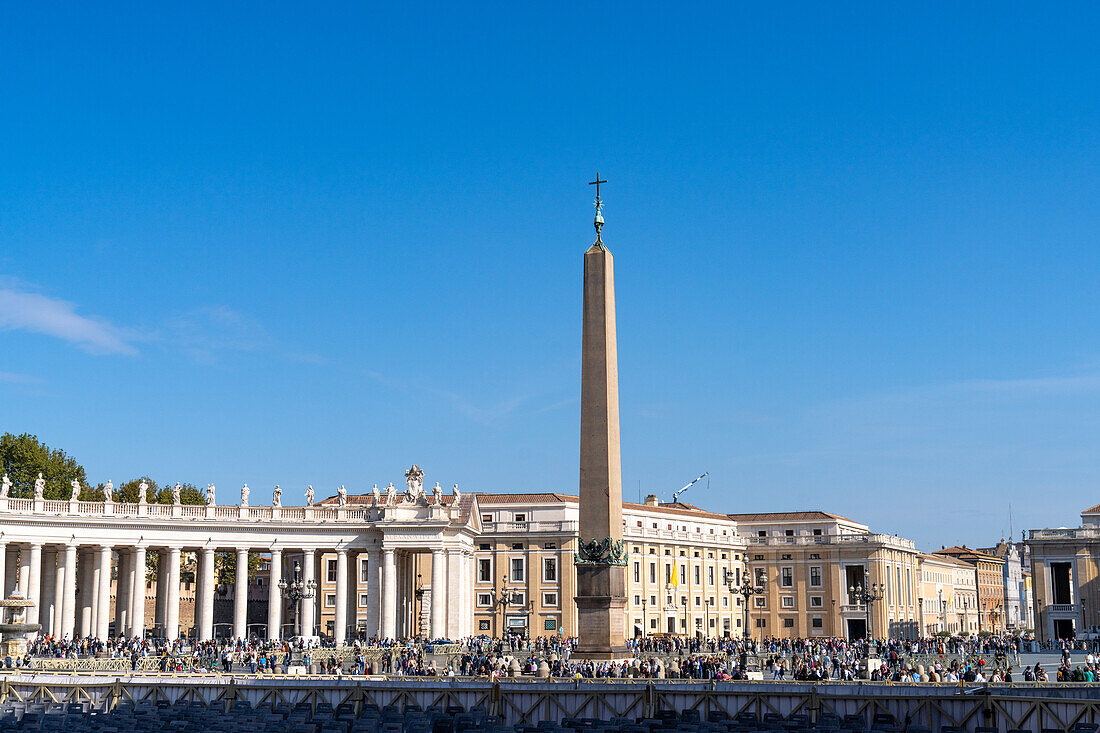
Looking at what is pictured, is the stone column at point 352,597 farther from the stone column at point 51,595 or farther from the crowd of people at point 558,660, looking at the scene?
the stone column at point 51,595

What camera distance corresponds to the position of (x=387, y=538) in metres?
64.6

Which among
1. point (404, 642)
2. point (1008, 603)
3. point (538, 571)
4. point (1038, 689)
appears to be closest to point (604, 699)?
point (1038, 689)

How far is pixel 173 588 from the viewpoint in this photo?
62.2 m

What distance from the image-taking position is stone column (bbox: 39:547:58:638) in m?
59.7

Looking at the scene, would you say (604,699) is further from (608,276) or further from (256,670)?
(256,670)

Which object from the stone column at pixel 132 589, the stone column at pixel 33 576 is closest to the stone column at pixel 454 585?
the stone column at pixel 132 589

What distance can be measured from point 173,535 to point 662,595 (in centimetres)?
4020

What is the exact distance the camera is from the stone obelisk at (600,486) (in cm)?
2961

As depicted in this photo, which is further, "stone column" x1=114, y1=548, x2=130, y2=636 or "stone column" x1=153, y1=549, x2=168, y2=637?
"stone column" x1=114, y1=548, x2=130, y2=636

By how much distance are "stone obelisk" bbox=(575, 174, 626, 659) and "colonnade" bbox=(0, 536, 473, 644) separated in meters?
31.8

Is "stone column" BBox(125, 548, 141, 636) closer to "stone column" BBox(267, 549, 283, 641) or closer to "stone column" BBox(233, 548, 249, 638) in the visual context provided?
"stone column" BBox(233, 548, 249, 638)

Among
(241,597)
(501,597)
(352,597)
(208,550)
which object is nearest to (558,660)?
(241,597)

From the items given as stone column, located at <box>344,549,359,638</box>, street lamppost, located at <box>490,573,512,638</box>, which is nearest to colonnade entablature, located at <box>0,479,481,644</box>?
stone column, located at <box>344,549,359,638</box>

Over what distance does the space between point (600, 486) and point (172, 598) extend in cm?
3930
